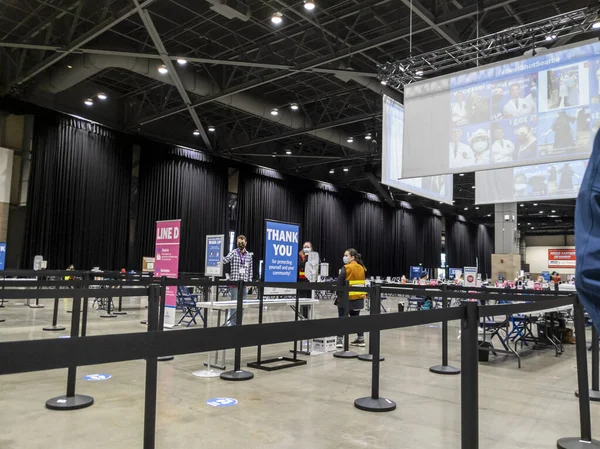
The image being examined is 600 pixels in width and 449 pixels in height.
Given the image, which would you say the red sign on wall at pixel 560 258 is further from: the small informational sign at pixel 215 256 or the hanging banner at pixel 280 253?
the hanging banner at pixel 280 253

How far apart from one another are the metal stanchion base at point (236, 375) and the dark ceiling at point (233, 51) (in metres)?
6.80

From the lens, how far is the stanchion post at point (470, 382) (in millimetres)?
2189

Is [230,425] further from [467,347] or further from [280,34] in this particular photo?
[280,34]

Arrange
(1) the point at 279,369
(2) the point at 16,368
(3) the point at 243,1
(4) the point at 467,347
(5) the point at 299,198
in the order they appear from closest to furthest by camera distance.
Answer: (2) the point at 16,368
(4) the point at 467,347
(1) the point at 279,369
(3) the point at 243,1
(5) the point at 299,198

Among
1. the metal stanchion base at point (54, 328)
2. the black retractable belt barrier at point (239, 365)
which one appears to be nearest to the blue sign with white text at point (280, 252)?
the black retractable belt barrier at point (239, 365)

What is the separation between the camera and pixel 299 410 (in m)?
3.92

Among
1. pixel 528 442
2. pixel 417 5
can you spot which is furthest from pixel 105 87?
pixel 528 442

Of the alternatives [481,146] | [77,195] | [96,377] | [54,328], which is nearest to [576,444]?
[96,377]

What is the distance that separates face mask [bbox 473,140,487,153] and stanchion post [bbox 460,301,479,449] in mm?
5591

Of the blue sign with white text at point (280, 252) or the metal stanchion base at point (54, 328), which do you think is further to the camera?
the metal stanchion base at point (54, 328)

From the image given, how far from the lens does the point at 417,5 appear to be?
29.6 feet

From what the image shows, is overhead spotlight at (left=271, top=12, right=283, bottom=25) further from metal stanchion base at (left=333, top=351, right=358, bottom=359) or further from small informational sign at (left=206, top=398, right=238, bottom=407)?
small informational sign at (left=206, top=398, right=238, bottom=407)

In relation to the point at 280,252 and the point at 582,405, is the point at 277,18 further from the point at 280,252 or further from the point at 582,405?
the point at 582,405

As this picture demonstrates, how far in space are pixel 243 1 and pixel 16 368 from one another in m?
10.1
